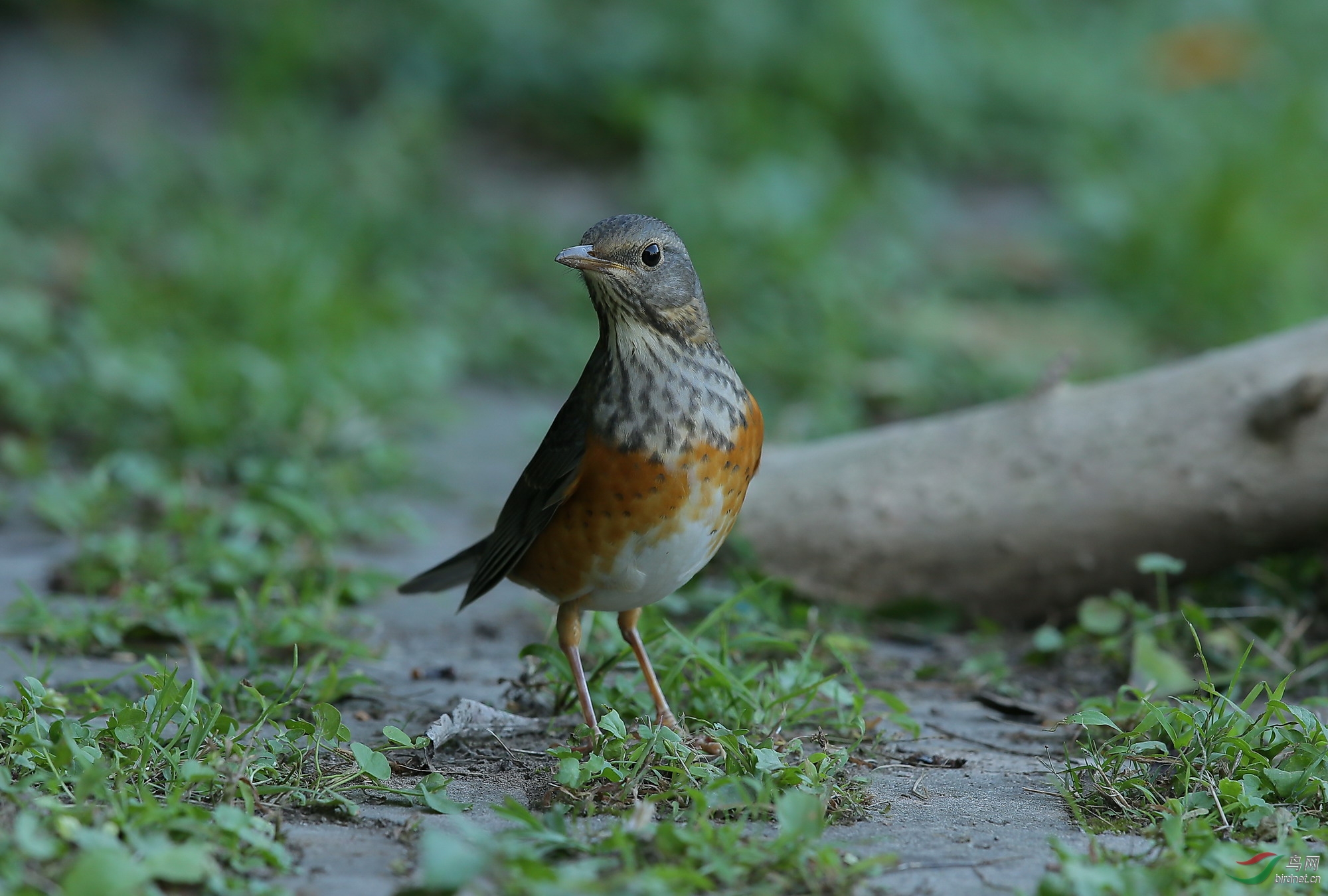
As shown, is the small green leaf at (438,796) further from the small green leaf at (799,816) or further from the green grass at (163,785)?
the small green leaf at (799,816)

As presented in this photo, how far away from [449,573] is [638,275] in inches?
47.3

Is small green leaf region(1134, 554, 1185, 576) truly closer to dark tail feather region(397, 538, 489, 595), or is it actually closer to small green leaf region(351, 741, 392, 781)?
dark tail feather region(397, 538, 489, 595)

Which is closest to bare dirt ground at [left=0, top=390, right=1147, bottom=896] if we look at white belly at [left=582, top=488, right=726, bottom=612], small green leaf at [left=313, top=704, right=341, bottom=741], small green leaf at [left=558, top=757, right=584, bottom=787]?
small green leaf at [left=558, top=757, right=584, bottom=787]

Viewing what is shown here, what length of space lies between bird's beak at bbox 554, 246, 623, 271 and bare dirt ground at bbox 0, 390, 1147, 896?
1.25 metres

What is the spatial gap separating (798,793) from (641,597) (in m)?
0.97

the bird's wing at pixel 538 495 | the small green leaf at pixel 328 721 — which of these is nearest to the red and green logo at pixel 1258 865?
the bird's wing at pixel 538 495

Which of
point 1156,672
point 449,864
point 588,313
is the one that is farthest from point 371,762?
point 588,313

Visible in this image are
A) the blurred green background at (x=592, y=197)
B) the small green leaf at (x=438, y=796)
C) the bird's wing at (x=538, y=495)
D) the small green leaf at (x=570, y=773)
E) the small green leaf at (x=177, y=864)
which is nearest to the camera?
the small green leaf at (x=177, y=864)

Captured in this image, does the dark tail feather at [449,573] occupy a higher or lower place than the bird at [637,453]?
lower

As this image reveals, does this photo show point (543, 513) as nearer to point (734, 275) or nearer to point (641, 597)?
point (641, 597)

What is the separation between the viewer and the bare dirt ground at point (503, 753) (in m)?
2.77

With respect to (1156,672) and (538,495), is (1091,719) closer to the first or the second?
(1156,672)

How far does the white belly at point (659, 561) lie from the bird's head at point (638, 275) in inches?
19.1

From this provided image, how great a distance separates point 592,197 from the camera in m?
10.8
